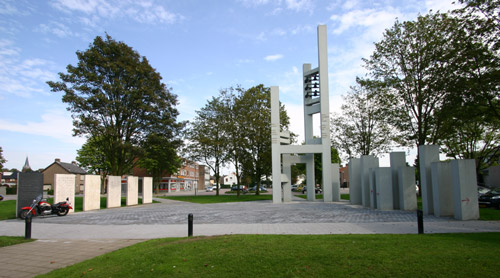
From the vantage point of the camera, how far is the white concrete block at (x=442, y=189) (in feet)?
51.4

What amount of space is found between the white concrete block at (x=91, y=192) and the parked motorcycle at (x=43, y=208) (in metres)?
3.01

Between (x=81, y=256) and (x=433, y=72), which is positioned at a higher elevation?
(x=433, y=72)

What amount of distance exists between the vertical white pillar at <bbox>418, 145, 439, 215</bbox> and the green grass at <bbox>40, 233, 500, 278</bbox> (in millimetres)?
8613

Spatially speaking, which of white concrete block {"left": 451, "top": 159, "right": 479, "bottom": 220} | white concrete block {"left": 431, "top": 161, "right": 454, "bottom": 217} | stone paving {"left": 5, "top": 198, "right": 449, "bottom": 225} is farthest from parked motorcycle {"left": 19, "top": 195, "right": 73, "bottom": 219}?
white concrete block {"left": 451, "top": 159, "right": 479, "bottom": 220}

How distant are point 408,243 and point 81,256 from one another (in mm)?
8161

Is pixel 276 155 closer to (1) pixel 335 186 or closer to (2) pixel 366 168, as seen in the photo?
(1) pixel 335 186

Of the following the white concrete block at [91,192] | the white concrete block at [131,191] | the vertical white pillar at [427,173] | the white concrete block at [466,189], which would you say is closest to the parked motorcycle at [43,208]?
the white concrete block at [91,192]

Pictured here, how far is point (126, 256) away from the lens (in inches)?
304

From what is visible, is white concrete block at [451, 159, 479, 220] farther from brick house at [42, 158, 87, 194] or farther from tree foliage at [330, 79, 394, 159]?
brick house at [42, 158, 87, 194]

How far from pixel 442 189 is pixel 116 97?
2492 cm

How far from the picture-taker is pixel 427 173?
16953 millimetres

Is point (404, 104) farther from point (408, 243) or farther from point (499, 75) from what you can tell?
point (408, 243)

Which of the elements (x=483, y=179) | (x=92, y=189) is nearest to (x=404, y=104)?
(x=92, y=189)

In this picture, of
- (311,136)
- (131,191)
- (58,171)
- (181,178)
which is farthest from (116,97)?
(181,178)
